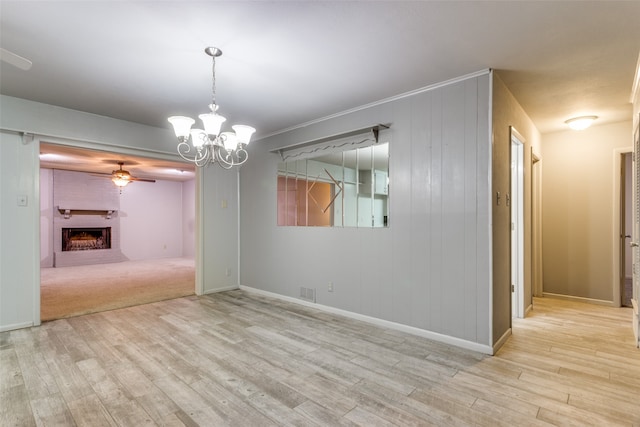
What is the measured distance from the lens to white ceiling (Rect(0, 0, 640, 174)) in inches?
80.3

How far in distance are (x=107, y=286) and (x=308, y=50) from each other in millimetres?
5647

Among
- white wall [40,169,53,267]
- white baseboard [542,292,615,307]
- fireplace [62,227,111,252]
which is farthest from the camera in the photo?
fireplace [62,227,111,252]

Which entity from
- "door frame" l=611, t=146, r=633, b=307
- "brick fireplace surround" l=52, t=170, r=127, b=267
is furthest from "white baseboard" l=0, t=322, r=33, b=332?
"door frame" l=611, t=146, r=633, b=307

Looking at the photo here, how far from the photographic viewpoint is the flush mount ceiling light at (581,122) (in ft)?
13.6

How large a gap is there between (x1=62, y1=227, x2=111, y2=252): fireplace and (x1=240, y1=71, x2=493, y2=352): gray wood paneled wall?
753 centimetres

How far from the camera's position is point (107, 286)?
5742 mm

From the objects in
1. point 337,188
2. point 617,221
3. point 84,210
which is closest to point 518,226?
point 617,221

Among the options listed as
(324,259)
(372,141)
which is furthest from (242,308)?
(372,141)

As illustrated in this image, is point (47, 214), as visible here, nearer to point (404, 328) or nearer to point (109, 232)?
point (109, 232)

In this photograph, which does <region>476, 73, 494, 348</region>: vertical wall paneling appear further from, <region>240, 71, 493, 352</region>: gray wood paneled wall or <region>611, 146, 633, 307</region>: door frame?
<region>611, 146, 633, 307</region>: door frame

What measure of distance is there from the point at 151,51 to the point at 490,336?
379 cm

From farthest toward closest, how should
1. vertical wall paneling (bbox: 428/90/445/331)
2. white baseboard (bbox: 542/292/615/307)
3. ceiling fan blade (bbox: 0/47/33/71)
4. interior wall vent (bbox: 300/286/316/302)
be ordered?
1. white baseboard (bbox: 542/292/615/307)
2. interior wall vent (bbox: 300/286/316/302)
3. vertical wall paneling (bbox: 428/90/445/331)
4. ceiling fan blade (bbox: 0/47/33/71)

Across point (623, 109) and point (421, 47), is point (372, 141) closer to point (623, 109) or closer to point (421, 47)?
point (421, 47)

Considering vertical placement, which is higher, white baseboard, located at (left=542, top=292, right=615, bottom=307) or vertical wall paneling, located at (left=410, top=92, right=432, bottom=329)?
vertical wall paneling, located at (left=410, top=92, right=432, bottom=329)
